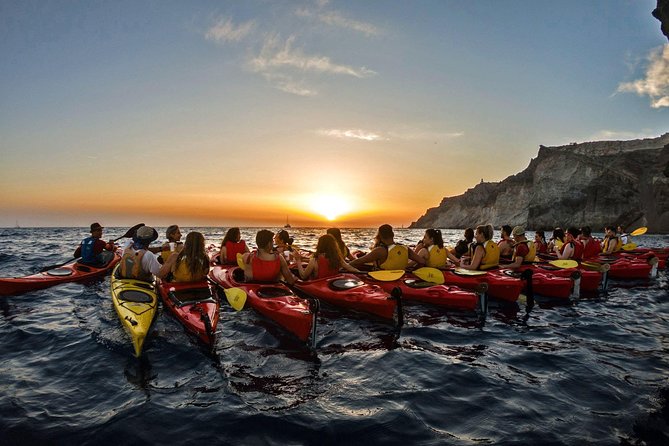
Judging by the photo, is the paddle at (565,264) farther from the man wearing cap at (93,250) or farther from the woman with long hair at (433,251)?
the man wearing cap at (93,250)

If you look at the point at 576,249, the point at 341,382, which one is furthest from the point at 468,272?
the point at 576,249

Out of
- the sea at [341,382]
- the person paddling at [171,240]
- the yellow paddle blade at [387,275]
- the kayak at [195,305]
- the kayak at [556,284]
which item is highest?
the person paddling at [171,240]

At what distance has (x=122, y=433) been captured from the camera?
350 centimetres

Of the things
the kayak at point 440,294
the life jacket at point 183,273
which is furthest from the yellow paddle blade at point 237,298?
the kayak at point 440,294

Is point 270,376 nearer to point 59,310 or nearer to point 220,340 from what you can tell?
point 220,340

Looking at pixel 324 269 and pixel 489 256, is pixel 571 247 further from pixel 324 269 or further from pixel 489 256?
pixel 324 269

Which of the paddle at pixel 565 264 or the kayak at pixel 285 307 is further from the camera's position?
the paddle at pixel 565 264

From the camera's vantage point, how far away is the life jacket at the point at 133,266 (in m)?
7.62

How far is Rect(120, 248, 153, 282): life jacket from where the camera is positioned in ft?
25.0

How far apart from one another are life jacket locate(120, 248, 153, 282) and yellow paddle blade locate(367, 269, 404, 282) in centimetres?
508

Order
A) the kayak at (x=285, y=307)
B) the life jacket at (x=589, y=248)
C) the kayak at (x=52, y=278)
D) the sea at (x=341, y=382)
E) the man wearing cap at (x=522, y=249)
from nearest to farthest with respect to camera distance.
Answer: the sea at (x=341, y=382)
the kayak at (x=285, y=307)
the kayak at (x=52, y=278)
the man wearing cap at (x=522, y=249)
the life jacket at (x=589, y=248)

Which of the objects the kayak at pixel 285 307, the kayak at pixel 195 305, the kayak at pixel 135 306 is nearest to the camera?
the kayak at pixel 135 306

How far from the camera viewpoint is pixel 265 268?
768cm

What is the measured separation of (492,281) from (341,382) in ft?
19.1
